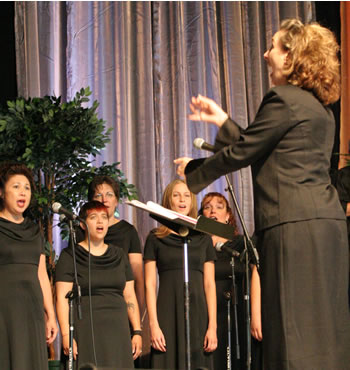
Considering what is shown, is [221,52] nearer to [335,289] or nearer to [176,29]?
[176,29]

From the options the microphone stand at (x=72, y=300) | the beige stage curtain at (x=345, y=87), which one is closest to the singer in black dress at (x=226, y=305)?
the microphone stand at (x=72, y=300)

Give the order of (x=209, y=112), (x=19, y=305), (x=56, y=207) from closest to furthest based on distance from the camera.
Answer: (x=209, y=112), (x=56, y=207), (x=19, y=305)

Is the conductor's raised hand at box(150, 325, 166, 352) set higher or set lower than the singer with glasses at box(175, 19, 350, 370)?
lower

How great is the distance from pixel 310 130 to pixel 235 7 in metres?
4.31

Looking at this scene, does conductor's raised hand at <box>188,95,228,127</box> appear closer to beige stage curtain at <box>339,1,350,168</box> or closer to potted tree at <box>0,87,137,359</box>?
potted tree at <box>0,87,137,359</box>

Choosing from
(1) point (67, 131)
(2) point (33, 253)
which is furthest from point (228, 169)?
(1) point (67, 131)

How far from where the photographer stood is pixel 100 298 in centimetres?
383

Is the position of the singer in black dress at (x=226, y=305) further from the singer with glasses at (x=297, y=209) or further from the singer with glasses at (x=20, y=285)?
the singer with glasses at (x=297, y=209)

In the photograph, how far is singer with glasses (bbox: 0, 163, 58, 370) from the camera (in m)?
3.53

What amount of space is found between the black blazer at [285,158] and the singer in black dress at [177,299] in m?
2.08

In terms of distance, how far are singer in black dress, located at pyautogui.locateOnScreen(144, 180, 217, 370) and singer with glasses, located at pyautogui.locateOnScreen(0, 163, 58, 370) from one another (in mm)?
678

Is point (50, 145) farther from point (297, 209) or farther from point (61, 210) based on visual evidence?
point (297, 209)

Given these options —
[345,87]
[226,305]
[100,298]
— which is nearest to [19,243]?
[100,298]

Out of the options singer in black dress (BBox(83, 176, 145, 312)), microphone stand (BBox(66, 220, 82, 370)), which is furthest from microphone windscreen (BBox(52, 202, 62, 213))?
singer in black dress (BBox(83, 176, 145, 312))
